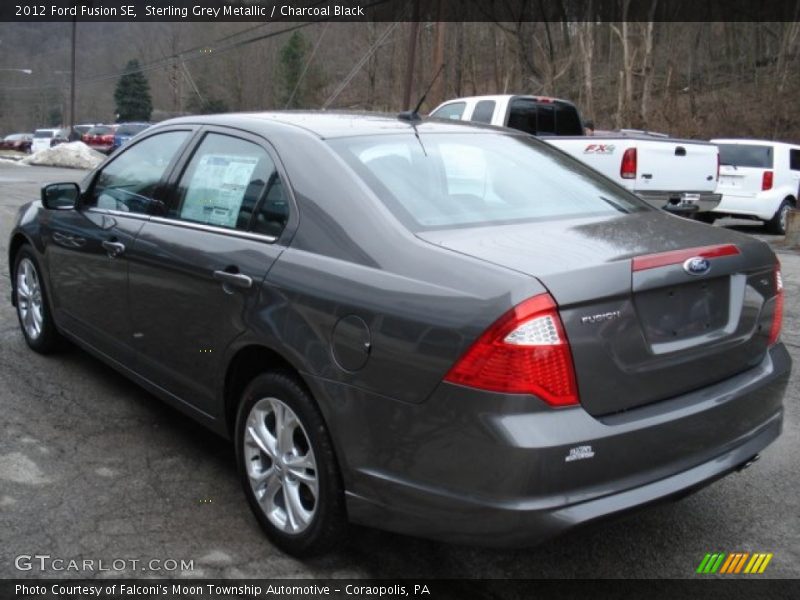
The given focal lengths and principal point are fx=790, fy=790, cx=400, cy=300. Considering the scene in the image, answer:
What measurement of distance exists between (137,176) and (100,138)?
121ft

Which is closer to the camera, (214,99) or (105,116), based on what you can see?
(214,99)

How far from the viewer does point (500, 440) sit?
Answer: 2.27 metres

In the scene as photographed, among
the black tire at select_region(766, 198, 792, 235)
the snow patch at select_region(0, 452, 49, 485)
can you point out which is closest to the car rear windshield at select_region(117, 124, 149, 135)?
the black tire at select_region(766, 198, 792, 235)

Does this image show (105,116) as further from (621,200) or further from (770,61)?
(621,200)

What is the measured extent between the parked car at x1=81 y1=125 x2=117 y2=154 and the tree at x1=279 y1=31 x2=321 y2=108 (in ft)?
64.7

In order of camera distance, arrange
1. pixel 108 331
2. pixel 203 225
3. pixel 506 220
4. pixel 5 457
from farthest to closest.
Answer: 1. pixel 108 331
2. pixel 5 457
3. pixel 203 225
4. pixel 506 220

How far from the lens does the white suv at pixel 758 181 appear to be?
531 inches

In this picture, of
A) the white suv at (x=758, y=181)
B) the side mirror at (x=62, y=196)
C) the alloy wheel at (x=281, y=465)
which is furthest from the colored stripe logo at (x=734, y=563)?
the white suv at (x=758, y=181)

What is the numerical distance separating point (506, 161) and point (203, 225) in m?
1.38

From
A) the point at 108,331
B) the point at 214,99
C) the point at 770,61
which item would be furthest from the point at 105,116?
the point at 108,331

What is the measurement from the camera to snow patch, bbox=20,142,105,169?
29672mm

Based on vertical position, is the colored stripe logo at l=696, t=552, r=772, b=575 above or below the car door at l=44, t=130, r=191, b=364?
below

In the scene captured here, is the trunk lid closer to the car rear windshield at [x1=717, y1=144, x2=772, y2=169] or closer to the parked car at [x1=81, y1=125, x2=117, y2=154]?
the car rear windshield at [x1=717, y1=144, x2=772, y2=169]

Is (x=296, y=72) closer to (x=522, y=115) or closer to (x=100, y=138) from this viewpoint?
(x=100, y=138)
